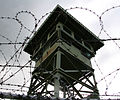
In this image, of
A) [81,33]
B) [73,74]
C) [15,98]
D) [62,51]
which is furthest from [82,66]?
[15,98]

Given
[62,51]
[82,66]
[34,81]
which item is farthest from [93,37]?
[34,81]

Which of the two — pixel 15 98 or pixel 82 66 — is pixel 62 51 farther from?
pixel 15 98

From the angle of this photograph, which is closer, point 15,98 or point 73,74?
point 15,98

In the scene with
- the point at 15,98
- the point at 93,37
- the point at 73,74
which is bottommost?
the point at 15,98

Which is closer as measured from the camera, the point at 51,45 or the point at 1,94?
the point at 1,94

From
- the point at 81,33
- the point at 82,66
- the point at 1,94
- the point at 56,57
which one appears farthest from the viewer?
the point at 81,33

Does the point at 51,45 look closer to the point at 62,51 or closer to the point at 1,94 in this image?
the point at 62,51

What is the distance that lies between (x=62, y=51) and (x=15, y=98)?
8.10 metres

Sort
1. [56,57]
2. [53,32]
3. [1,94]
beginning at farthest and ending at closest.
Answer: [53,32]
[56,57]
[1,94]

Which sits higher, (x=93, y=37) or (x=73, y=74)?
(x=93, y=37)

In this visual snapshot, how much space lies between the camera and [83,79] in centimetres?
1207

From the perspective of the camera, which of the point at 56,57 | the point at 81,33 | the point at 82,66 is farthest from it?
the point at 81,33

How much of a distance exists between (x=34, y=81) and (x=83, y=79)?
2774 millimetres

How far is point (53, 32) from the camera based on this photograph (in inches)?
480
